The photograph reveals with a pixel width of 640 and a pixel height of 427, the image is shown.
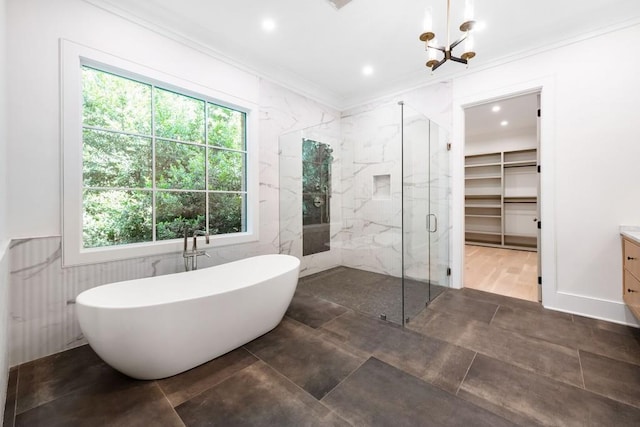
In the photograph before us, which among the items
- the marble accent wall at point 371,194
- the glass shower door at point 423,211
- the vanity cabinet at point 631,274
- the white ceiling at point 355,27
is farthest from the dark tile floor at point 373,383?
the white ceiling at point 355,27

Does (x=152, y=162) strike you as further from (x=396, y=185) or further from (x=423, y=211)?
(x=423, y=211)

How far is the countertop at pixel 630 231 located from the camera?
2.00m

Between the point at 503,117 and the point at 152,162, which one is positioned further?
the point at 503,117

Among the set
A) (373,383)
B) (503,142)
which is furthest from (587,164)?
(503,142)

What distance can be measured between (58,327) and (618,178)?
4.80 metres

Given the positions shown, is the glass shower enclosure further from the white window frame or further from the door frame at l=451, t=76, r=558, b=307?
the white window frame

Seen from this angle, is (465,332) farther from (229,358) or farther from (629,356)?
(229,358)

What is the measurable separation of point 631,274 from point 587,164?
102 centimetres

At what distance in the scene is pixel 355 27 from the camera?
246cm

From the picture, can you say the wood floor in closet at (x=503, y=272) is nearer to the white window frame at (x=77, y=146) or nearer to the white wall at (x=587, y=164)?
the white wall at (x=587, y=164)

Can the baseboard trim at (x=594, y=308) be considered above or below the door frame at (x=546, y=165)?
below

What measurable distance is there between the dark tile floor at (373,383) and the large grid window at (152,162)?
3.53ft

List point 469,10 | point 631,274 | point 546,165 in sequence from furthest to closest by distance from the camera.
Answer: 1. point 546,165
2. point 631,274
3. point 469,10

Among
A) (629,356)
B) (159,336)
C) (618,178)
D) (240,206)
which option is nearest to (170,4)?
(240,206)
